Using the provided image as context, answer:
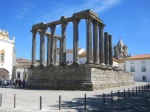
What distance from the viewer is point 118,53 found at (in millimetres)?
98562

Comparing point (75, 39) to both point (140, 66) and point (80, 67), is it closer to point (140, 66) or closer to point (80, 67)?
point (80, 67)

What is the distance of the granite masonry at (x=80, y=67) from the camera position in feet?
78.2

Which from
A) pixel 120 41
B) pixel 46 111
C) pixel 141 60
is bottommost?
pixel 46 111

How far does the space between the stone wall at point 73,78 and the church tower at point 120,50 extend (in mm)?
68056

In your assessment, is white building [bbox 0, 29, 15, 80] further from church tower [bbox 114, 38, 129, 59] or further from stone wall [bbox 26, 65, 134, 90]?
church tower [bbox 114, 38, 129, 59]

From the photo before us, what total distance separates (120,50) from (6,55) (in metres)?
65.0

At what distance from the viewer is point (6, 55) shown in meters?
43.3

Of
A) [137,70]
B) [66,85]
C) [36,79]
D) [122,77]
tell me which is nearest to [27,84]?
[36,79]

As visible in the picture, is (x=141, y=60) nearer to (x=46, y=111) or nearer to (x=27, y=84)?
(x=27, y=84)

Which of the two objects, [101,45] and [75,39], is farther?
[101,45]

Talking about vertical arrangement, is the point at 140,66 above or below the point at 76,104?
above

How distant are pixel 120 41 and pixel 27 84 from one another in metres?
77.8

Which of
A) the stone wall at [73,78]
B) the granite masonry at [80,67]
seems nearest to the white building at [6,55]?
the granite masonry at [80,67]

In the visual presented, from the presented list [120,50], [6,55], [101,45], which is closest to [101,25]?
[101,45]
